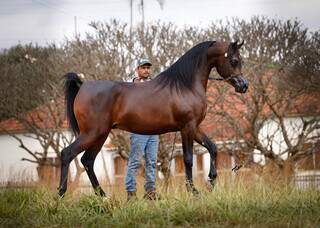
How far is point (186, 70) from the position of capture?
21.6ft

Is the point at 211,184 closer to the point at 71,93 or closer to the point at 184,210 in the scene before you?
the point at 184,210

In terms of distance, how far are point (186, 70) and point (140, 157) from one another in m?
1.55

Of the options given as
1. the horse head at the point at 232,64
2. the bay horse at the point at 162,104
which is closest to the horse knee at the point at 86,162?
the bay horse at the point at 162,104

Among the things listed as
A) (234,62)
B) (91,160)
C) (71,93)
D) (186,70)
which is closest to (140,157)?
(91,160)

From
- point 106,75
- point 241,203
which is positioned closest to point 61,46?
point 106,75

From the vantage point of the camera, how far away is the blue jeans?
7164 mm

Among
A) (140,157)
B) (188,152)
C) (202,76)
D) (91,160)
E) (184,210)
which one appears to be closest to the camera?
(184,210)

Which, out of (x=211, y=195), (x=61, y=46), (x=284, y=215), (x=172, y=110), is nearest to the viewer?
(x=284, y=215)

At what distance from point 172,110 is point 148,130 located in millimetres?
435

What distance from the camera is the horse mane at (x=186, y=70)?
6.54m

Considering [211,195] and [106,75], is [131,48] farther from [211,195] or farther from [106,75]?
[211,195]

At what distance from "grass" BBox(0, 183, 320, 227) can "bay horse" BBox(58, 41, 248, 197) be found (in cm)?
42

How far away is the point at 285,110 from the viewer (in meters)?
17.0

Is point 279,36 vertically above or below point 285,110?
above
